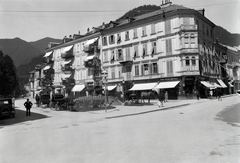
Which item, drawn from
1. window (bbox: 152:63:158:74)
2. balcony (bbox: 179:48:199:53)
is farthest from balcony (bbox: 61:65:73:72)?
balcony (bbox: 179:48:199:53)

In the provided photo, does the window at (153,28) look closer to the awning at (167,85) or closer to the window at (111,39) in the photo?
the window at (111,39)

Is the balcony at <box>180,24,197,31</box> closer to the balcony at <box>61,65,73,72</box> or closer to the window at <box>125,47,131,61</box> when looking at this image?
the window at <box>125,47,131,61</box>

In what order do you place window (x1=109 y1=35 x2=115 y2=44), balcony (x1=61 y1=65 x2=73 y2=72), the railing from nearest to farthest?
the railing
window (x1=109 y1=35 x2=115 y2=44)
balcony (x1=61 y1=65 x2=73 y2=72)

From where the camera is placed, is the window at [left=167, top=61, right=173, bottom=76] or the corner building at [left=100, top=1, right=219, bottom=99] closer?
the corner building at [left=100, top=1, right=219, bottom=99]

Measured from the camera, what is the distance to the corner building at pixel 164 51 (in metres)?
33.7

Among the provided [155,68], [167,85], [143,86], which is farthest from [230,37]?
[143,86]

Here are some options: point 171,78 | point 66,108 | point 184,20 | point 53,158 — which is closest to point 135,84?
point 171,78

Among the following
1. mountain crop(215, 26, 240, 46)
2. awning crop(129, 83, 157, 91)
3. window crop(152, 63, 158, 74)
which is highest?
window crop(152, 63, 158, 74)

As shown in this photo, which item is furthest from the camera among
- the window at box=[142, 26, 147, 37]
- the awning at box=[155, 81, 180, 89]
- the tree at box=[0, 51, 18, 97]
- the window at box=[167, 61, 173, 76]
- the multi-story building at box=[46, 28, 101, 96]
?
the multi-story building at box=[46, 28, 101, 96]

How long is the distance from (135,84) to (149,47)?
7.27m

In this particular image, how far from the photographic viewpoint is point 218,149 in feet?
19.1

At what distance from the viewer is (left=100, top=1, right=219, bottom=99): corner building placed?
111ft

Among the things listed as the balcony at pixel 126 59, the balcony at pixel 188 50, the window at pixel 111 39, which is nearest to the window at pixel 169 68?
the balcony at pixel 188 50

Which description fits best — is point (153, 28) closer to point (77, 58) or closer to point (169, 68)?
point (169, 68)
